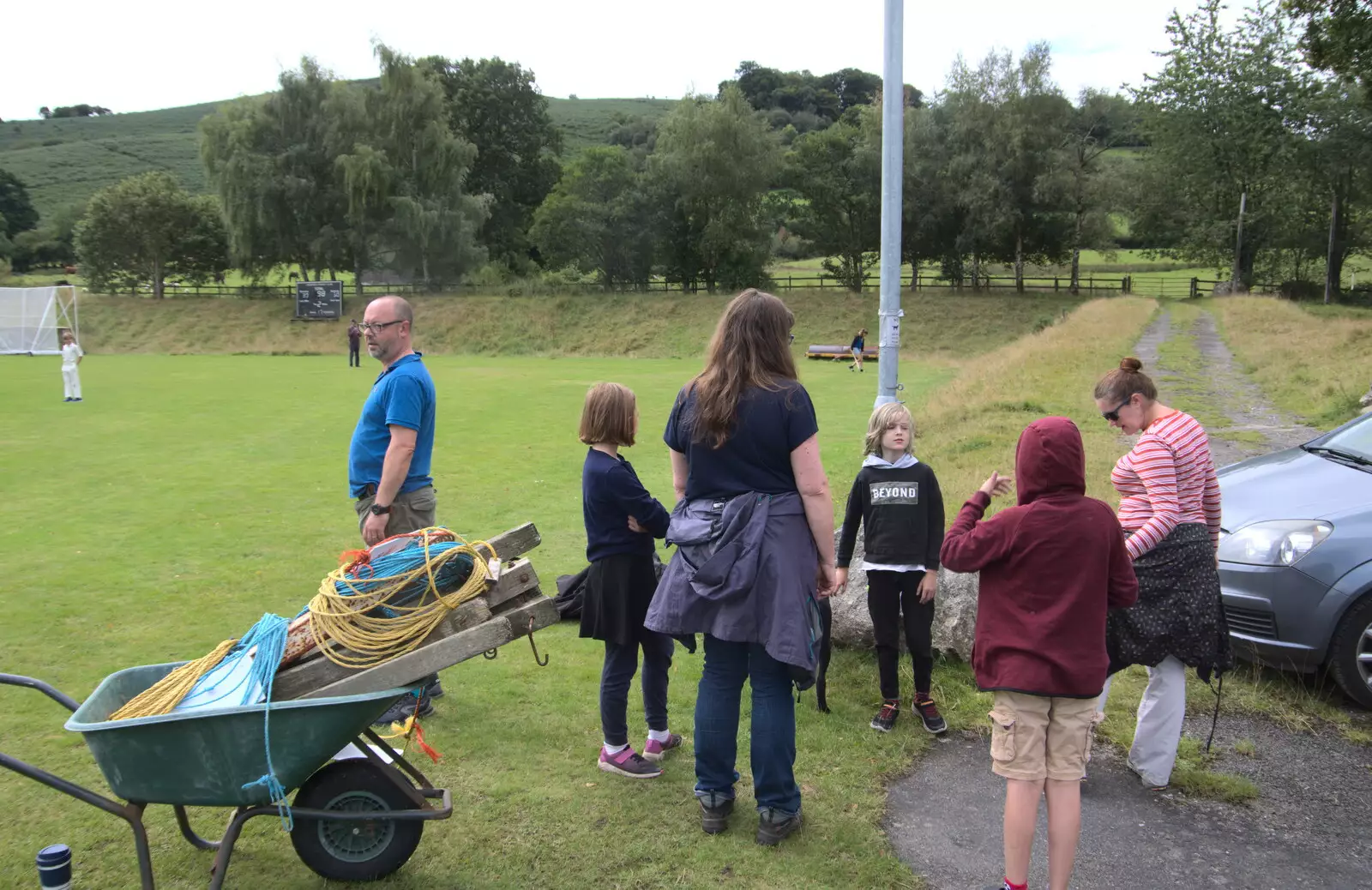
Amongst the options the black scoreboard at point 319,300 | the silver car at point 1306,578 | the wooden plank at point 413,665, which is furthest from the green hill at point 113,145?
the wooden plank at point 413,665

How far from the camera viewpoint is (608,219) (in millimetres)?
54062

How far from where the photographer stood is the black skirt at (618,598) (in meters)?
4.40

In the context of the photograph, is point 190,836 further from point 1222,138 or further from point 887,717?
point 1222,138

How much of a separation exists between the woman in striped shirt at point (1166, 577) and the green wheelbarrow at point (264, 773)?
306 cm

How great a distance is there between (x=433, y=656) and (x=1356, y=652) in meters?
4.70

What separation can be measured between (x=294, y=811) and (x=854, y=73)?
612 feet

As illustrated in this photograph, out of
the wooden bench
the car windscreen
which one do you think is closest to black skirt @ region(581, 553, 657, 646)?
the car windscreen

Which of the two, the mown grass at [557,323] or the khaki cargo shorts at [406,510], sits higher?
the khaki cargo shorts at [406,510]

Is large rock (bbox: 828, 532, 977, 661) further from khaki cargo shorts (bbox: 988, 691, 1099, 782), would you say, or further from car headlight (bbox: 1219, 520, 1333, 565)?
khaki cargo shorts (bbox: 988, 691, 1099, 782)

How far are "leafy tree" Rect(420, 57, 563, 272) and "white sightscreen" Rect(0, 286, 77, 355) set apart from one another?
98.7ft

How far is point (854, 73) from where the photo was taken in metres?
174

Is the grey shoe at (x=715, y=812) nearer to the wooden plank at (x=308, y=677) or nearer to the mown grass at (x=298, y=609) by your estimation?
the mown grass at (x=298, y=609)

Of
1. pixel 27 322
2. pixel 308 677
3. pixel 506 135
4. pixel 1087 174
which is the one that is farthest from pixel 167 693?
pixel 506 135

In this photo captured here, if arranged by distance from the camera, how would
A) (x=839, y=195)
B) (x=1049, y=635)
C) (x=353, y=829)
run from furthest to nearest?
(x=839, y=195) < (x=353, y=829) < (x=1049, y=635)
